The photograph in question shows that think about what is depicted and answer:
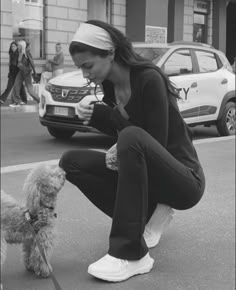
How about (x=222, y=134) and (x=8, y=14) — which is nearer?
(x=8, y=14)

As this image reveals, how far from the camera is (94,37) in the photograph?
2.30 m

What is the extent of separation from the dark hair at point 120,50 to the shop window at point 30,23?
1.05 feet

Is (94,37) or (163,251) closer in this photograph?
(94,37)

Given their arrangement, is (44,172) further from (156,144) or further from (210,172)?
(210,172)

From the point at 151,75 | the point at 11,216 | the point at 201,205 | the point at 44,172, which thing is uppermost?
the point at 151,75

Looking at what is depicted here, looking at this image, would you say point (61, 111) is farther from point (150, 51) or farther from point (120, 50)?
point (120, 50)

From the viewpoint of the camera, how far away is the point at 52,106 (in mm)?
8008

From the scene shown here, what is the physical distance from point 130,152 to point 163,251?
1.02 metres

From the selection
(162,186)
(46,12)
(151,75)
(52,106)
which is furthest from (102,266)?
(52,106)

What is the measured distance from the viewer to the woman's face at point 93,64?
2331 millimetres

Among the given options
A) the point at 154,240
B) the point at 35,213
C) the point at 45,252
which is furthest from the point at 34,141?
the point at 35,213

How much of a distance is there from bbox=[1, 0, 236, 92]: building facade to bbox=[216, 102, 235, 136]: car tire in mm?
7549

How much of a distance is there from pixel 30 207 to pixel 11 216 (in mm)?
131

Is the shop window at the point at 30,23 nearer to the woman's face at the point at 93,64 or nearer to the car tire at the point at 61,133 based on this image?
the woman's face at the point at 93,64
